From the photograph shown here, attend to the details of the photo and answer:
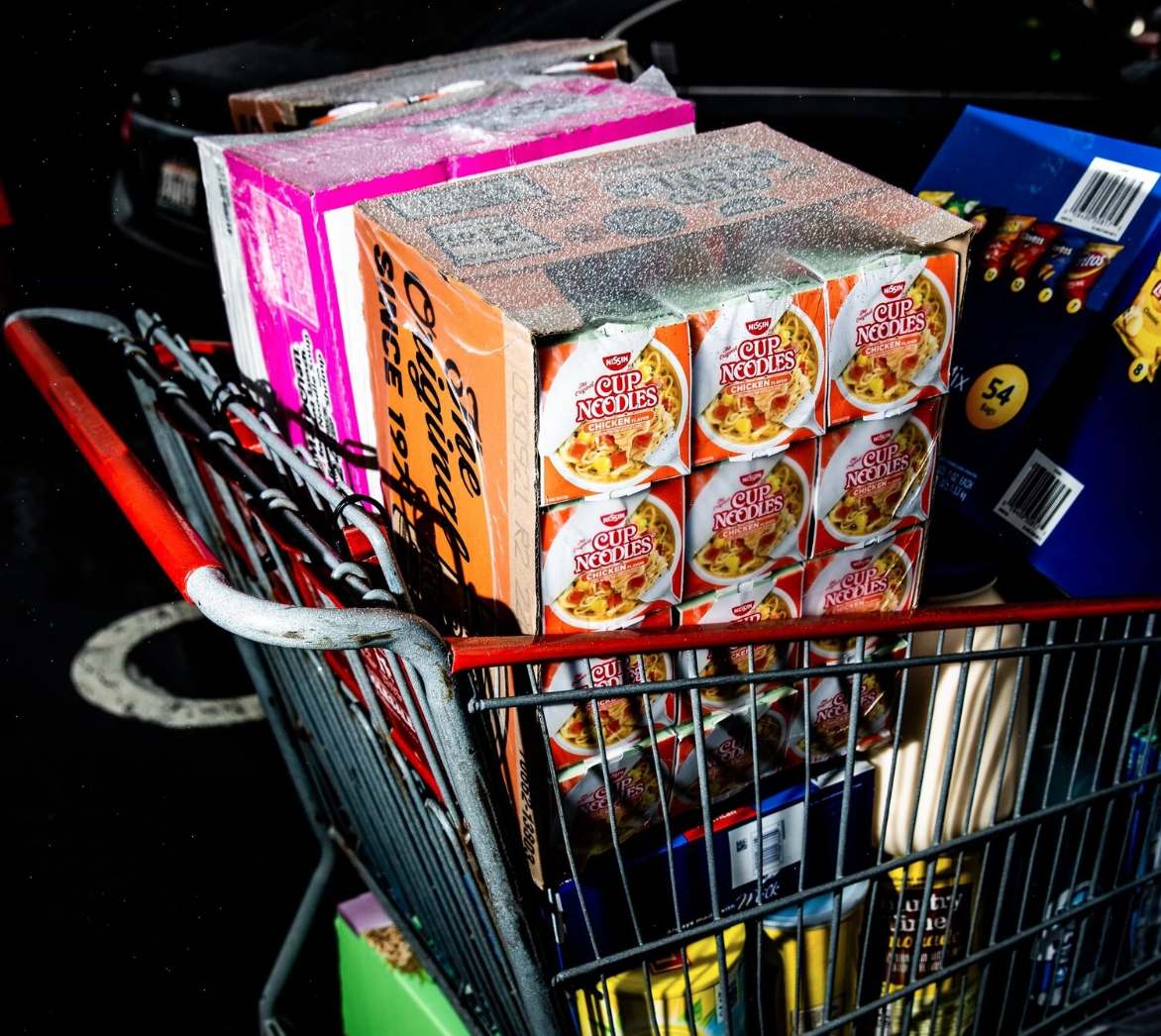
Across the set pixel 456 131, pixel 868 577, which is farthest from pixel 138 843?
pixel 868 577

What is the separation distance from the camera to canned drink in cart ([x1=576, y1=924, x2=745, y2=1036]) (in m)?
1.44

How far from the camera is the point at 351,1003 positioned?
2.11 meters

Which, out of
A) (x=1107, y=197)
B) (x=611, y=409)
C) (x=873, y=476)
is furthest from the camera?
(x=1107, y=197)

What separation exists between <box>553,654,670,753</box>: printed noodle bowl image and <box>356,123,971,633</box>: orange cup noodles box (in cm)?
13

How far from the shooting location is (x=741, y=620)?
1.27 metres

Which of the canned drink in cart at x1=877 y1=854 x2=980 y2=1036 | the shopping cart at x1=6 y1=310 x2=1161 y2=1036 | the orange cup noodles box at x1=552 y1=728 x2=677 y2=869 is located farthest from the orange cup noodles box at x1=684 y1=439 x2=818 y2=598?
the canned drink in cart at x1=877 y1=854 x2=980 y2=1036

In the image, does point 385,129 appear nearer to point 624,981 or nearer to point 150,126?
point 624,981

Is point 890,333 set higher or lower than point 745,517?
higher

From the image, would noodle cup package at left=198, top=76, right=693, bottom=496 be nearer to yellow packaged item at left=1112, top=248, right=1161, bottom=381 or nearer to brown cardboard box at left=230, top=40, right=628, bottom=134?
brown cardboard box at left=230, top=40, right=628, bottom=134

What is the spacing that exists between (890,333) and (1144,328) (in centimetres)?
64

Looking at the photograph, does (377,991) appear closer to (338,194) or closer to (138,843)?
(138,843)

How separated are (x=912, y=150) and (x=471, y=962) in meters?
2.91

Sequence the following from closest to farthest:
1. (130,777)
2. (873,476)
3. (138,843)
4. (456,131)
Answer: (873,476)
(456,131)
(138,843)
(130,777)

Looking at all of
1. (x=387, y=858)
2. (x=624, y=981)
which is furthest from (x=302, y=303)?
(x=624, y=981)
